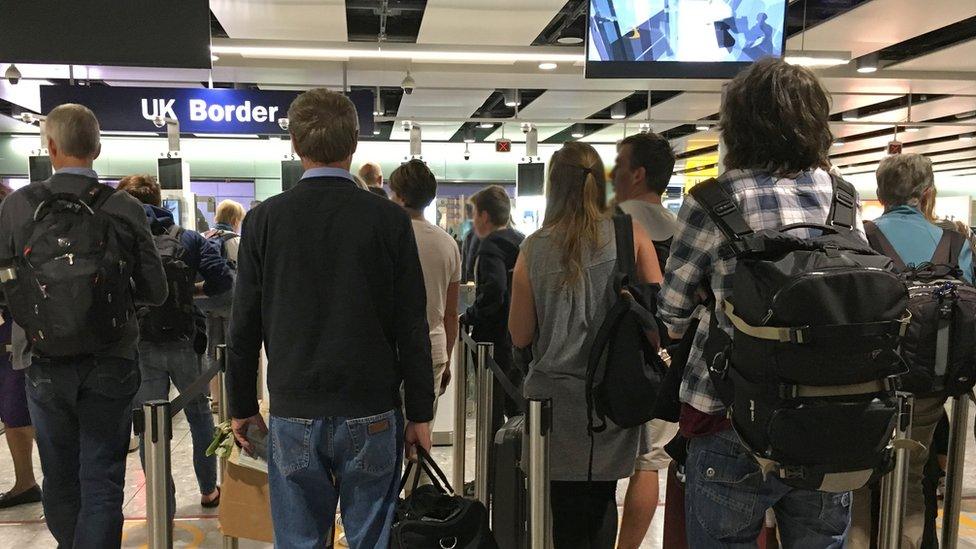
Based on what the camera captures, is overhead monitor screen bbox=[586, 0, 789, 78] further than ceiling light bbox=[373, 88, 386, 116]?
No

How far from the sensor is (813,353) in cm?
126

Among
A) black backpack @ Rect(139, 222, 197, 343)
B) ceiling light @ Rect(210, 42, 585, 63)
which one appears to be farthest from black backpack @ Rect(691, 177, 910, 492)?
ceiling light @ Rect(210, 42, 585, 63)

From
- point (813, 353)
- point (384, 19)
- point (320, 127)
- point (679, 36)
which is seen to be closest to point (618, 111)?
Answer: point (384, 19)

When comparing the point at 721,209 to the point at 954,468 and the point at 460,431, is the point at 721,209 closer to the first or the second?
the point at 954,468

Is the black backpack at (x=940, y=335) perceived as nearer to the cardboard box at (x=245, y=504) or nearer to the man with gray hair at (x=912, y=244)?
the man with gray hair at (x=912, y=244)

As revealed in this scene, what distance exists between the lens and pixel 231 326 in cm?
174

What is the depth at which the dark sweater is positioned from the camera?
1670 mm

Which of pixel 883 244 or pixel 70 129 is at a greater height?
pixel 70 129

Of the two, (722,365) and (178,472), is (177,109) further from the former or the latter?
(722,365)

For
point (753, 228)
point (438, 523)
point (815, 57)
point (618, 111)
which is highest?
point (618, 111)

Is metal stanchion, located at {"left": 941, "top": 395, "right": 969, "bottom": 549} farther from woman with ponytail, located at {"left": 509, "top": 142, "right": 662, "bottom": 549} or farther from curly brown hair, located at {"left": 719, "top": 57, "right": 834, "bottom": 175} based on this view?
curly brown hair, located at {"left": 719, "top": 57, "right": 834, "bottom": 175}

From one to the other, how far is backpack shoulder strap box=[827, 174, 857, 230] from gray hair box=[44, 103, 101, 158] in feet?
6.95

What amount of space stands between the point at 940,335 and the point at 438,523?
5.64 feet

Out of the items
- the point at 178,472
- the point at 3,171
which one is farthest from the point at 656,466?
the point at 3,171
